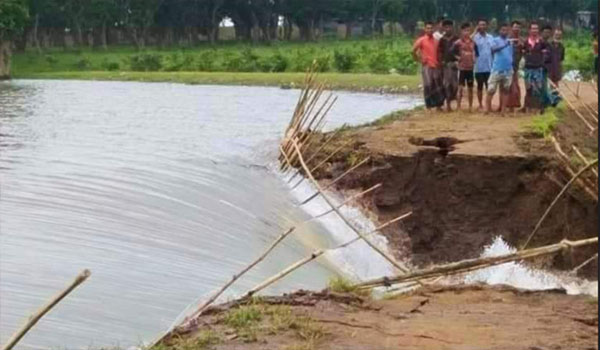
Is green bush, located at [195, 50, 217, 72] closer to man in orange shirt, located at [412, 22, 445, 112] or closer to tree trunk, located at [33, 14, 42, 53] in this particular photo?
tree trunk, located at [33, 14, 42, 53]

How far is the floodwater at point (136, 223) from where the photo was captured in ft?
27.9

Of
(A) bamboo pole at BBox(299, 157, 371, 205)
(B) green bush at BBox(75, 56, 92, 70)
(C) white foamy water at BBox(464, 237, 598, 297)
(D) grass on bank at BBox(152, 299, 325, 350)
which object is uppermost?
(D) grass on bank at BBox(152, 299, 325, 350)

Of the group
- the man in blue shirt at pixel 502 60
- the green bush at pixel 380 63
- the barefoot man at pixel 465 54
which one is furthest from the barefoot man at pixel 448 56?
the green bush at pixel 380 63

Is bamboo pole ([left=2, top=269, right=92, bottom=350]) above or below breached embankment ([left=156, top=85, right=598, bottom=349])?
above

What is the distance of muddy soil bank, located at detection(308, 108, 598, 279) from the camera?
1264cm

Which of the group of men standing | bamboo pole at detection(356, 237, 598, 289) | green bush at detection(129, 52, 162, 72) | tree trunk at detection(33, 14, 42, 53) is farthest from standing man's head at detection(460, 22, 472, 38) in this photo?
tree trunk at detection(33, 14, 42, 53)

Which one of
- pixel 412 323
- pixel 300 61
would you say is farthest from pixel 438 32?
pixel 300 61

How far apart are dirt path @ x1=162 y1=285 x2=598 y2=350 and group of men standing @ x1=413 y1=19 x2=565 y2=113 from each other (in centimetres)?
885

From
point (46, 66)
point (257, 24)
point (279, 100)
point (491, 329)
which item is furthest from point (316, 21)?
point (491, 329)

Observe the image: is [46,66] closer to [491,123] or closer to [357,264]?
[491,123]

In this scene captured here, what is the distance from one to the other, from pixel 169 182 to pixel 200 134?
6.65 metres

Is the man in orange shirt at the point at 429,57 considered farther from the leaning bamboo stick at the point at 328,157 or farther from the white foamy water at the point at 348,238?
the white foamy water at the point at 348,238

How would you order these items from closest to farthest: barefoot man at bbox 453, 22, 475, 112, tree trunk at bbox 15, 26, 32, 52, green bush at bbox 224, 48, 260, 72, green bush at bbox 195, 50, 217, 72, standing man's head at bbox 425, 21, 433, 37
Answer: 1. barefoot man at bbox 453, 22, 475, 112
2. standing man's head at bbox 425, 21, 433, 37
3. green bush at bbox 224, 48, 260, 72
4. green bush at bbox 195, 50, 217, 72
5. tree trunk at bbox 15, 26, 32, 52

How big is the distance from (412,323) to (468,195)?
652 centimetres
